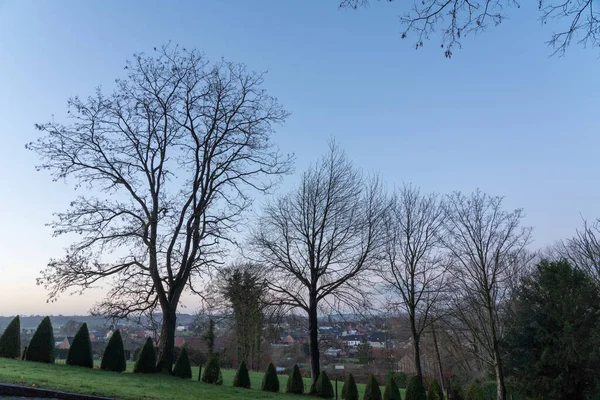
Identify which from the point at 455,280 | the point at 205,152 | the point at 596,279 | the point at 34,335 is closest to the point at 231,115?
the point at 205,152

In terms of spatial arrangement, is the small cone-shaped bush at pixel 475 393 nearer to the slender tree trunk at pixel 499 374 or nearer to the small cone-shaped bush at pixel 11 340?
the slender tree trunk at pixel 499 374

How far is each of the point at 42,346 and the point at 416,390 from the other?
55.5 feet

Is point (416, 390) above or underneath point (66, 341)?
underneath

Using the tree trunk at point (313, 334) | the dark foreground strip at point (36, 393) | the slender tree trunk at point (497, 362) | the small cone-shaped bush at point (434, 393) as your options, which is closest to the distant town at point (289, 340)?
the tree trunk at point (313, 334)

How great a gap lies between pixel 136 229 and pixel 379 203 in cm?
1135

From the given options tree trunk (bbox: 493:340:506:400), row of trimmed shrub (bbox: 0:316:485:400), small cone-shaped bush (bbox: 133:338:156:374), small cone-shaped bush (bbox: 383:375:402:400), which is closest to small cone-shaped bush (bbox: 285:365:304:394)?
row of trimmed shrub (bbox: 0:316:485:400)

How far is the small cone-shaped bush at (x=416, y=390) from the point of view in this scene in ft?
64.5

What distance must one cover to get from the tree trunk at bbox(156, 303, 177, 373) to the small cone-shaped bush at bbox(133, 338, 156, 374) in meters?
0.30

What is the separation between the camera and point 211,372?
17.8m

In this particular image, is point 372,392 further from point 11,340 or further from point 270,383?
point 11,340

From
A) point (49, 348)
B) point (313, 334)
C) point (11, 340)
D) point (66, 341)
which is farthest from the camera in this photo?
point (66, 341)

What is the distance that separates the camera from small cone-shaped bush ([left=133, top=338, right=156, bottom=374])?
53.3ft

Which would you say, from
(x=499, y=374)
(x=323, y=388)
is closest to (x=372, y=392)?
(x=323, y=388)

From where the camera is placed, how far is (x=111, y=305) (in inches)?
603
